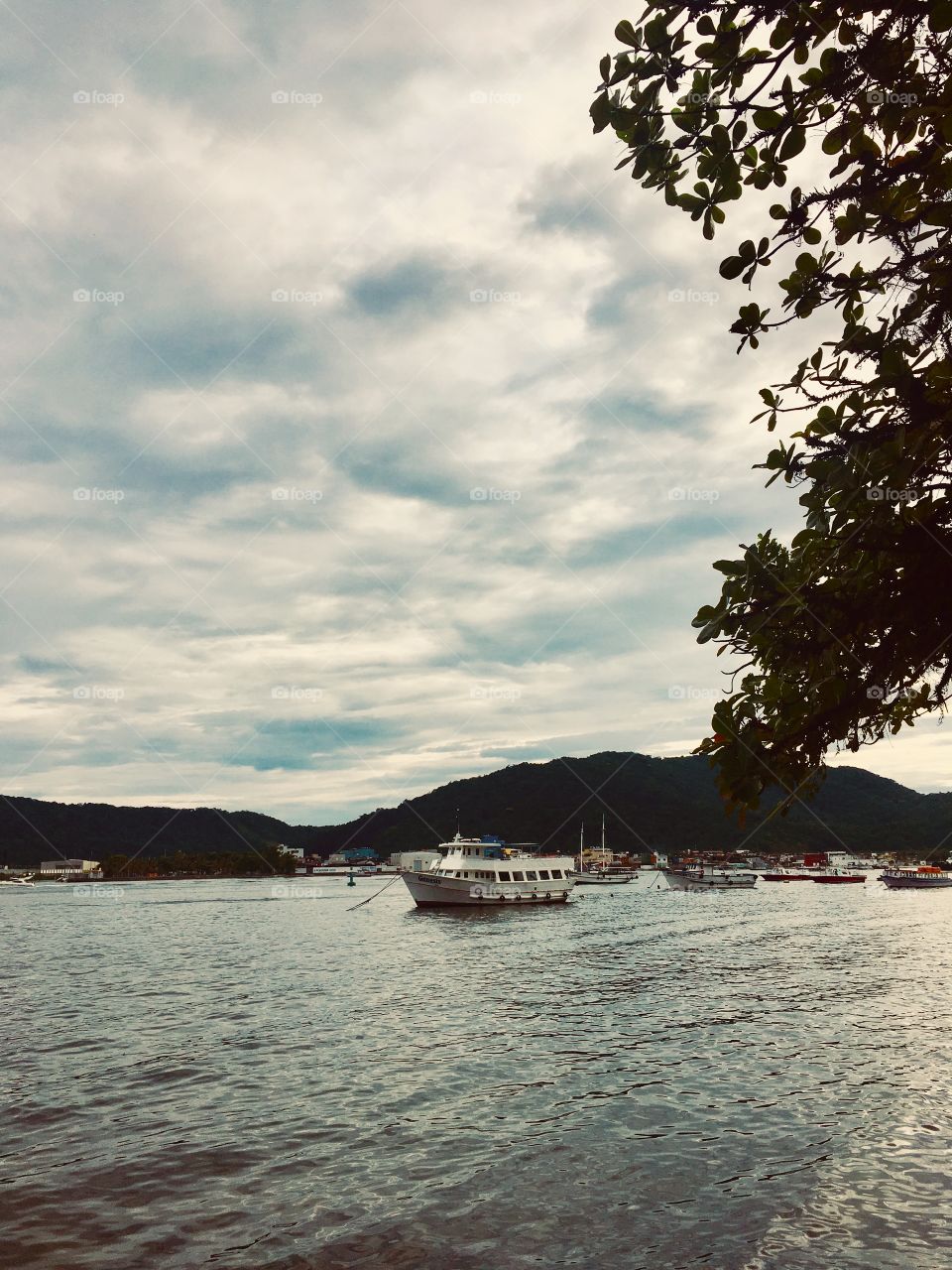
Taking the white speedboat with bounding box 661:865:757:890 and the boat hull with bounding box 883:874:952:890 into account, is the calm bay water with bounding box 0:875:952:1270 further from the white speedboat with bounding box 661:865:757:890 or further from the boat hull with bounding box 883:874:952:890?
the boat hull with bounding box 883:874:952:890

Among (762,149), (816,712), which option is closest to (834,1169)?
(816,712)

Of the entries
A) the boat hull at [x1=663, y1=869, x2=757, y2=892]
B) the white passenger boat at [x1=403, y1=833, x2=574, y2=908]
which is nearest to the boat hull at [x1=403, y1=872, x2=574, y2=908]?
the white passenger boat at [x1=403, y1=833, x2=574, y2=908]

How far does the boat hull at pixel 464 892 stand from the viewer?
75438 millimetres

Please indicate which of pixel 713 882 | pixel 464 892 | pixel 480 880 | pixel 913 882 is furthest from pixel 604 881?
pixel 464 892

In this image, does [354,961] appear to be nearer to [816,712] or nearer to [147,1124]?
[147,1124]

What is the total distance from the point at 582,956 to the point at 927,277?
43.7 metres

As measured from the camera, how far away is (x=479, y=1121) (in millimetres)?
14922

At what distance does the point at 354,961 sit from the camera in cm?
4338

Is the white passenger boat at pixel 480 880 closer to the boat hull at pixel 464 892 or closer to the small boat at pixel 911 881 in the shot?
the boat hull at pixel 464 892

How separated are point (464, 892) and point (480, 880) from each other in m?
1.98

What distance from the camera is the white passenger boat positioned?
75.8 meters

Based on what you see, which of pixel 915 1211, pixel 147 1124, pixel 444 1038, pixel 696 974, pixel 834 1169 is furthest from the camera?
pixel 696 974

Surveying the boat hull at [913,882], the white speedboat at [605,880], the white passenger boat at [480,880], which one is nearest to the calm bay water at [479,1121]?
the white passenger boat at [480,880]

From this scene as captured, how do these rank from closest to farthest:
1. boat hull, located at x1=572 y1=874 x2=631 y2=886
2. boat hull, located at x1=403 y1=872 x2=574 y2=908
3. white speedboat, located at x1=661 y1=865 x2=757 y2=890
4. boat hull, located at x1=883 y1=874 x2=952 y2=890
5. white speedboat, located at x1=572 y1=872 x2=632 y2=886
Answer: boat hull, located at x1=403 y1=872 x2=574 y2=908 < white speedboat, located at x1=661 y1=865 x2=757 y2=890 < boat hull, located at x1=883 y1=874 x2=952 y2=890 < boat hull, located at x1=572 y1=874 x2=631 y2=886 < white speedboat, located at x1=572 y1=872 x2=632 y2=886
